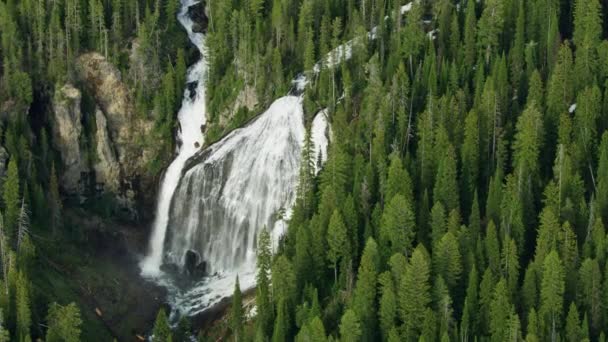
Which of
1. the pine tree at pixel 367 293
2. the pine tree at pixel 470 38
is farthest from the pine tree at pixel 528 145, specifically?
the pine tree at pixel 367 293

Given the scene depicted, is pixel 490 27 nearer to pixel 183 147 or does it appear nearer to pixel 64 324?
pixel 183 147

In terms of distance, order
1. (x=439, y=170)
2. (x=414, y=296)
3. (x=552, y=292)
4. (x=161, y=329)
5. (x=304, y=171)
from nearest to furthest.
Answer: (x=552, y=292), (x=414, y=296), (x=161, y=329), (x=439, y=170), (x=304, y=171)

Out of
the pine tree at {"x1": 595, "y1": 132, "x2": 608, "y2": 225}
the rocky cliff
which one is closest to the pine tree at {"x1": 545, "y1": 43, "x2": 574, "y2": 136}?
the pine tree at {"x1": 595, "y1": 132, "x2": 608, "y2": 225}

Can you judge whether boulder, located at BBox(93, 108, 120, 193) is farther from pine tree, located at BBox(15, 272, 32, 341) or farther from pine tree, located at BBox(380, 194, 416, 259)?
pine tree, located at BBox(380, 194, 416, 259)

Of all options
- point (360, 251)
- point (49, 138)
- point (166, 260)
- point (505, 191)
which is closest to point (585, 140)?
point (505, 191)

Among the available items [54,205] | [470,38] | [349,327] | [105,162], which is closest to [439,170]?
[349,327]

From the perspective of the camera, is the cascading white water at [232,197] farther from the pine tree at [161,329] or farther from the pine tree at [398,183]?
the pine tree at [161,329]

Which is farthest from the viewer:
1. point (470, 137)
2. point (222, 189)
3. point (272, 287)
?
point (222, 189)

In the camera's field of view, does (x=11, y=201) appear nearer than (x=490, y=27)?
Yes

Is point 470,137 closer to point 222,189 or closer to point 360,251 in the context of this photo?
point 360,251
